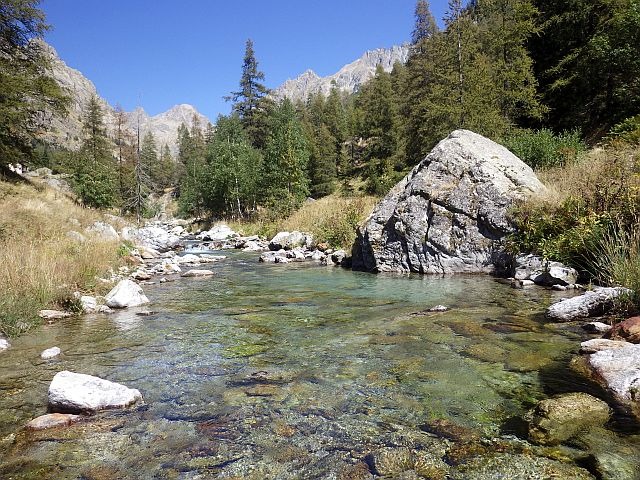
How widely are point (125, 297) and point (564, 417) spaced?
882 cm

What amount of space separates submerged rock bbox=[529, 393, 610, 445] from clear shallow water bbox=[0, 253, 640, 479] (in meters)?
0.14

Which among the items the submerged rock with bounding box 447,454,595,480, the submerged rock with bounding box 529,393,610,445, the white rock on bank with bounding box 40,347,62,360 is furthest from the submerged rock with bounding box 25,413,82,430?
the submerged rock with bounding box 529,393,610,445

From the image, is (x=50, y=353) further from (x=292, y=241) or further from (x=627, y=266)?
(x=292, y=241)

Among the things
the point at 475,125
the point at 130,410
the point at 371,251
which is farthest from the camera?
the point at 475,125

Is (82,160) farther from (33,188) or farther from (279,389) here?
(279,389)

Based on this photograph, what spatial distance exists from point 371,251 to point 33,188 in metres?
21.8

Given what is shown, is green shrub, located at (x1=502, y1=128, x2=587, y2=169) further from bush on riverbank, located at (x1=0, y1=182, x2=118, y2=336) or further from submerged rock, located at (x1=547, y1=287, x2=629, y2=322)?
bush on riverbank, located at (x1=0, y1=182, x2=118, y2=336)

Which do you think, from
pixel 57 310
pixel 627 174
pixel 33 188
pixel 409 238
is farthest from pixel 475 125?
pixel 33 188

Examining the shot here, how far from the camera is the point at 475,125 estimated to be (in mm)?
23750

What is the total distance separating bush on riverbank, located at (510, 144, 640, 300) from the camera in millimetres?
7876

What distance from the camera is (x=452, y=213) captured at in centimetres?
1330

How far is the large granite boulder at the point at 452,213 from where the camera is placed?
41.8ft

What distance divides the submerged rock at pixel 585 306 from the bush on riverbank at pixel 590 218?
0.33m

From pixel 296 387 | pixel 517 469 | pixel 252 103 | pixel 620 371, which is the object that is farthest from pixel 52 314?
pixel 252 103
